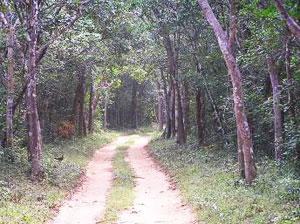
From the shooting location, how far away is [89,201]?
39.3ft

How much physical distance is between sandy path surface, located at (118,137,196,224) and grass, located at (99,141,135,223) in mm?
223

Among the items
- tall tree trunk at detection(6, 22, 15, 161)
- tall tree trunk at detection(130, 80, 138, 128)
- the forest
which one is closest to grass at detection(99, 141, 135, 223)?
the forest

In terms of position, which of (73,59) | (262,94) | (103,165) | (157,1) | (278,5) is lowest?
(103,165)

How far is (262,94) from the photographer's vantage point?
1537 centimetres

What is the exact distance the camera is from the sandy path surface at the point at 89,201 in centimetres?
981

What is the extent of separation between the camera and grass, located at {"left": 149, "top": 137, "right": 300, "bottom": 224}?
7.77m

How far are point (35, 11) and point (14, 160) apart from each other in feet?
20.2

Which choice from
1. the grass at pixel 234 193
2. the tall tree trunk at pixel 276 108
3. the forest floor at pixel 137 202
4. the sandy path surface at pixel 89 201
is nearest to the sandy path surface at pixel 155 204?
the forest floor at pixel 137 202

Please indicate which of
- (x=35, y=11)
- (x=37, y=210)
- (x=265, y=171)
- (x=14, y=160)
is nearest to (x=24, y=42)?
(x=35, y=11)

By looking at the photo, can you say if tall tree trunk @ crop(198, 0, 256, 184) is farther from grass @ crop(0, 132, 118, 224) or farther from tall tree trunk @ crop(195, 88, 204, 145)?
tall tree trunk @ crop(195, 88, 204, 145)

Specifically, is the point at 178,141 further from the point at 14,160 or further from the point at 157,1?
the point at 14,160

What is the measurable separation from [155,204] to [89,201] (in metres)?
2.27

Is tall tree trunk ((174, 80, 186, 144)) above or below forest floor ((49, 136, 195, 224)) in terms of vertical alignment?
above

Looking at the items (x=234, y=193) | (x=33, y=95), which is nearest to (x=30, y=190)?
(x=33, y=95)
